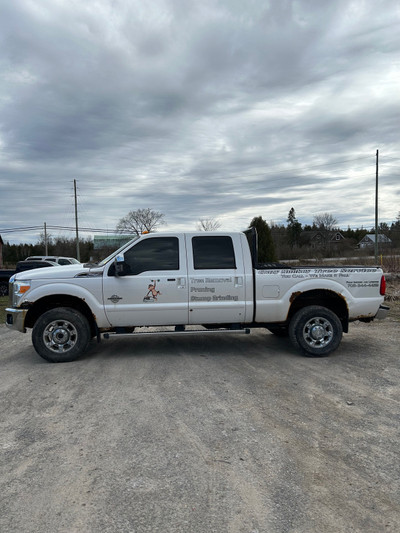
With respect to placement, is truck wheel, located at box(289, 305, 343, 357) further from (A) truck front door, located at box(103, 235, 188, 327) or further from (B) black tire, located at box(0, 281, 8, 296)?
(B) black tire, located at box(0, 281, 8, 296)

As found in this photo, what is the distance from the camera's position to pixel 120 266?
21.0 feet

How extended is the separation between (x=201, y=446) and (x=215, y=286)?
128 inches

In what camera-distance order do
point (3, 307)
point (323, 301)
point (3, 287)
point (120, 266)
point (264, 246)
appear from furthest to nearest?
1. point (264, 246)
2. point (3, 287)
3. point (3, 307)
4. point (323, 301)
5. point (120, 266)

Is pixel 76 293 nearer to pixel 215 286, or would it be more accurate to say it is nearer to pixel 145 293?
pixel 145 293

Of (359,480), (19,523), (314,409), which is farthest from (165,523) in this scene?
(314,409)

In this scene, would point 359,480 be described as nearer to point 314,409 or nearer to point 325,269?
point 314,409

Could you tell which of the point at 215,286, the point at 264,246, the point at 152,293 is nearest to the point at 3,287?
the point at 152,293

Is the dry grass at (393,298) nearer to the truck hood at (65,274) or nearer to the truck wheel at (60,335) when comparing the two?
the truck hood at (65,274)

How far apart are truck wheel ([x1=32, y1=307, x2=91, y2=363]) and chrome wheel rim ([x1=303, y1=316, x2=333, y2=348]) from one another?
3.48m

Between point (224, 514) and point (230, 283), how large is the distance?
4153 millimetres

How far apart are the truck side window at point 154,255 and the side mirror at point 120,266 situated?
0.39 ft

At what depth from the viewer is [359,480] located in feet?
10.1

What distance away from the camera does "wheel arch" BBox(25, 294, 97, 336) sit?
657 centimetres

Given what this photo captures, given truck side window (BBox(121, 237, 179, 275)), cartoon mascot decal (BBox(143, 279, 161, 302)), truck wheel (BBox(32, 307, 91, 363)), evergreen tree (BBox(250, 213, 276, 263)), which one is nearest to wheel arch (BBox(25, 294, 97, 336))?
truck wheel (BBox(32, 307, 91, 363))
